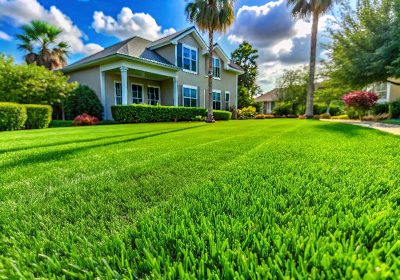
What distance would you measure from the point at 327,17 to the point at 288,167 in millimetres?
16825

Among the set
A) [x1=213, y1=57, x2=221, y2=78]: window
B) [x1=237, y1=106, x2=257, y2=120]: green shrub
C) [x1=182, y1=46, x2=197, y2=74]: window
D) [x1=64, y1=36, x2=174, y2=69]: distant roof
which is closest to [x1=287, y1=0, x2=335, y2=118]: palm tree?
[x1=237, y1=106, x2=257, y2=120]: green shrub

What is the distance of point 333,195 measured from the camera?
153cm

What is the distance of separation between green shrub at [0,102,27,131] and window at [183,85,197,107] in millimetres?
11539

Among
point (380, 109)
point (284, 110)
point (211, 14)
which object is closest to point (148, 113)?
point (211, 14)

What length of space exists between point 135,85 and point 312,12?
540 inches

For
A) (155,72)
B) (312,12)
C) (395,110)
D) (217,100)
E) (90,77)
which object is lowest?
(395,110)

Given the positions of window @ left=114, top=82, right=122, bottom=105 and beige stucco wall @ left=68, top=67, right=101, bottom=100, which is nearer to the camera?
beige stucco wall @ left=68, top=67, right=101, bottom=100

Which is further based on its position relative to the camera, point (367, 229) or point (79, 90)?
point (79, 90)

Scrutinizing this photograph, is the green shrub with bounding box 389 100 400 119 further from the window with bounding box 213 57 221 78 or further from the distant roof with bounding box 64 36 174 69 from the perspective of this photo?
the distant roof with bounding box 64 36 174 69

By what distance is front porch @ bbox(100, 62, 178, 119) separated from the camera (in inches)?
547

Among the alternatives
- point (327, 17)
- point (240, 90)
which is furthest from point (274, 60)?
point (327, 17)

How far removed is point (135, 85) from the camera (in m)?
17.1

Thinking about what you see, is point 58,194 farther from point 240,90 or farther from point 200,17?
point 240,90

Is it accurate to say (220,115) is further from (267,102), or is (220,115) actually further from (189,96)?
(267,102)
